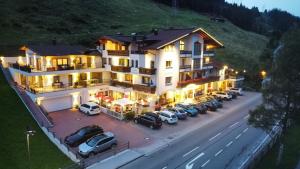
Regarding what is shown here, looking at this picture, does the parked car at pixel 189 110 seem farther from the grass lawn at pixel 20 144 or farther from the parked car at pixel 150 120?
the grass lawn at pixel 20 144

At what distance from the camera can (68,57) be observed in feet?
156

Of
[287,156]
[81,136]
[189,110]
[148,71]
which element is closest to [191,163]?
[287,156]

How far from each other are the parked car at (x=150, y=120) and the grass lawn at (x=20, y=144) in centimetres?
1245

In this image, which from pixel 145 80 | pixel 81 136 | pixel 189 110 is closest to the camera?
pixel 81 136

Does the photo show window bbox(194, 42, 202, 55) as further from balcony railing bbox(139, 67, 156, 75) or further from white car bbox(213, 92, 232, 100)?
balcony railing bbox(139, 67, 156, 75)

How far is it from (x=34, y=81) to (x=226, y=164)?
3199cm

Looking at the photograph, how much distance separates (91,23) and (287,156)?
78.9 metres

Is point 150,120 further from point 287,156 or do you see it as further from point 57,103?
point 287,156

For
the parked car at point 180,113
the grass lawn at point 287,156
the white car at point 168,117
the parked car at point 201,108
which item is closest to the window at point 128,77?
the parked car at point 180,113

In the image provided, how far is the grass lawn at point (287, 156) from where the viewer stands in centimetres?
2614

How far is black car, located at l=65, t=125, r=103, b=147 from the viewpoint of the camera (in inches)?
1201

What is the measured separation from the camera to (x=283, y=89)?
25281 mm

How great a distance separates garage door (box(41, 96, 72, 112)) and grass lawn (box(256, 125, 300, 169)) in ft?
97.4

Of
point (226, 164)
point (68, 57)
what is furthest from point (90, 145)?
point (68, 57)
